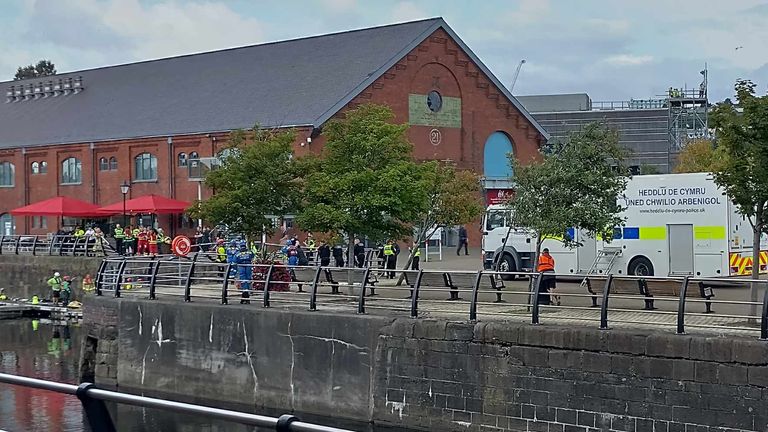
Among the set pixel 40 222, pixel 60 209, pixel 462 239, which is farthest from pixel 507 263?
pixel 40 222

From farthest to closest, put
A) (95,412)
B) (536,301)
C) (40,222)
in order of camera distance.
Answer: (40,222)
(536,301)
(95,412)

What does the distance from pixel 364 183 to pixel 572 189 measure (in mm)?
5256

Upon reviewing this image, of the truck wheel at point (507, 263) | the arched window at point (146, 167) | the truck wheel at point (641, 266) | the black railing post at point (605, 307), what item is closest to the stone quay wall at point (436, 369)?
the black railing post at point (605, 307)

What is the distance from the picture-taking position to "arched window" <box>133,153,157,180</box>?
175 feet

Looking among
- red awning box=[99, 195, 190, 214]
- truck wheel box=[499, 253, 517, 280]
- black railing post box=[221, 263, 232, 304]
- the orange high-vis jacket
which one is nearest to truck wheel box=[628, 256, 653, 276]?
truck wheel box=[499, 253, 517, 280]

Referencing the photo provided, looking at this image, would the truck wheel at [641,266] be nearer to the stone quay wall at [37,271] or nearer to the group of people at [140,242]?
the group of people at [140,242]

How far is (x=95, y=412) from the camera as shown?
5.08m

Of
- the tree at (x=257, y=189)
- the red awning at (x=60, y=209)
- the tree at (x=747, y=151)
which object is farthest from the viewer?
the red awning at (x=60, y=209)

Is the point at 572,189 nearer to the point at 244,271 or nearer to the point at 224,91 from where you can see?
the point at 244,271

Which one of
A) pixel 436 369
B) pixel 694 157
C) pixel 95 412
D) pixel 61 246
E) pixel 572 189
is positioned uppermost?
pixel 694 157

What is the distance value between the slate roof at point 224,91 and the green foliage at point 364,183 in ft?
57.7

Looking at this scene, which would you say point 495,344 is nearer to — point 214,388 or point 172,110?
point 214,388

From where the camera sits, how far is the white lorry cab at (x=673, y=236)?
94.8ft

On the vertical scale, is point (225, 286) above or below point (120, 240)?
below
